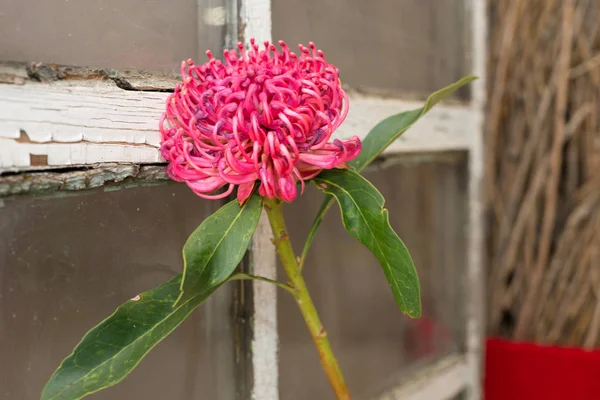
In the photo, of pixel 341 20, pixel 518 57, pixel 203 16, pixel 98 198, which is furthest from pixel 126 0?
pixel 518 57

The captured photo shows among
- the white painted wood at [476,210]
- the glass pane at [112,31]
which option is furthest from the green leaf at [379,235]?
the white painted wood at [476,210]

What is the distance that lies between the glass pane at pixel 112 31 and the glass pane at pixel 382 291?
0.25 meters

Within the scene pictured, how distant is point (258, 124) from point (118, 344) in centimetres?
21

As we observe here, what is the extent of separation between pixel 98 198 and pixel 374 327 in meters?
0.55

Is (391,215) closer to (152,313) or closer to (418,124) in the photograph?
(418,124)

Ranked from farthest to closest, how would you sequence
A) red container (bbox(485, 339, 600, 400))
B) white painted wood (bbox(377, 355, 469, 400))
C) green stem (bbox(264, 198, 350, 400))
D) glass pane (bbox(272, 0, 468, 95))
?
1. red container (bbox(485, 339, 600, 400))
2. white painted wood (bbox(377, 355, 469, 400))
3. glass pane (bbox(272, 0, 468, 95))
4. green stem (bbox(264, 198, 350, 400))

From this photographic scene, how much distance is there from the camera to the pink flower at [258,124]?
46 cm

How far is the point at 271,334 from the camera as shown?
2.26ft

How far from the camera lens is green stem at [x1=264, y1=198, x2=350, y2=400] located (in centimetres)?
55

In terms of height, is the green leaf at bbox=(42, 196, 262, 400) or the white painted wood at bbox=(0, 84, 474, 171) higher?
the white painted wood at bbox=(0, 84, 474, 171)

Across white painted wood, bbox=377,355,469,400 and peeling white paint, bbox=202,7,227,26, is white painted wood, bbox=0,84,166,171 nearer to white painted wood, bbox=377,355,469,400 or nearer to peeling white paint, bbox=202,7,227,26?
peeling white paint, bbox=202,7,227,26

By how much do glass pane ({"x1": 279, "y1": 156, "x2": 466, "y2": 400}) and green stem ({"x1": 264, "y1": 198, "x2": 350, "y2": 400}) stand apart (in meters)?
0.15

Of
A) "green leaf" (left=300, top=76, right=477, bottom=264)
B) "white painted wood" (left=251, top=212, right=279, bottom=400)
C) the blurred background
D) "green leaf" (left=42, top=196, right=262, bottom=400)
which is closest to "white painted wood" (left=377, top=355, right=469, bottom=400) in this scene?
the blurred background

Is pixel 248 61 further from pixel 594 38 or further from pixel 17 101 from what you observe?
pixel 594 38
